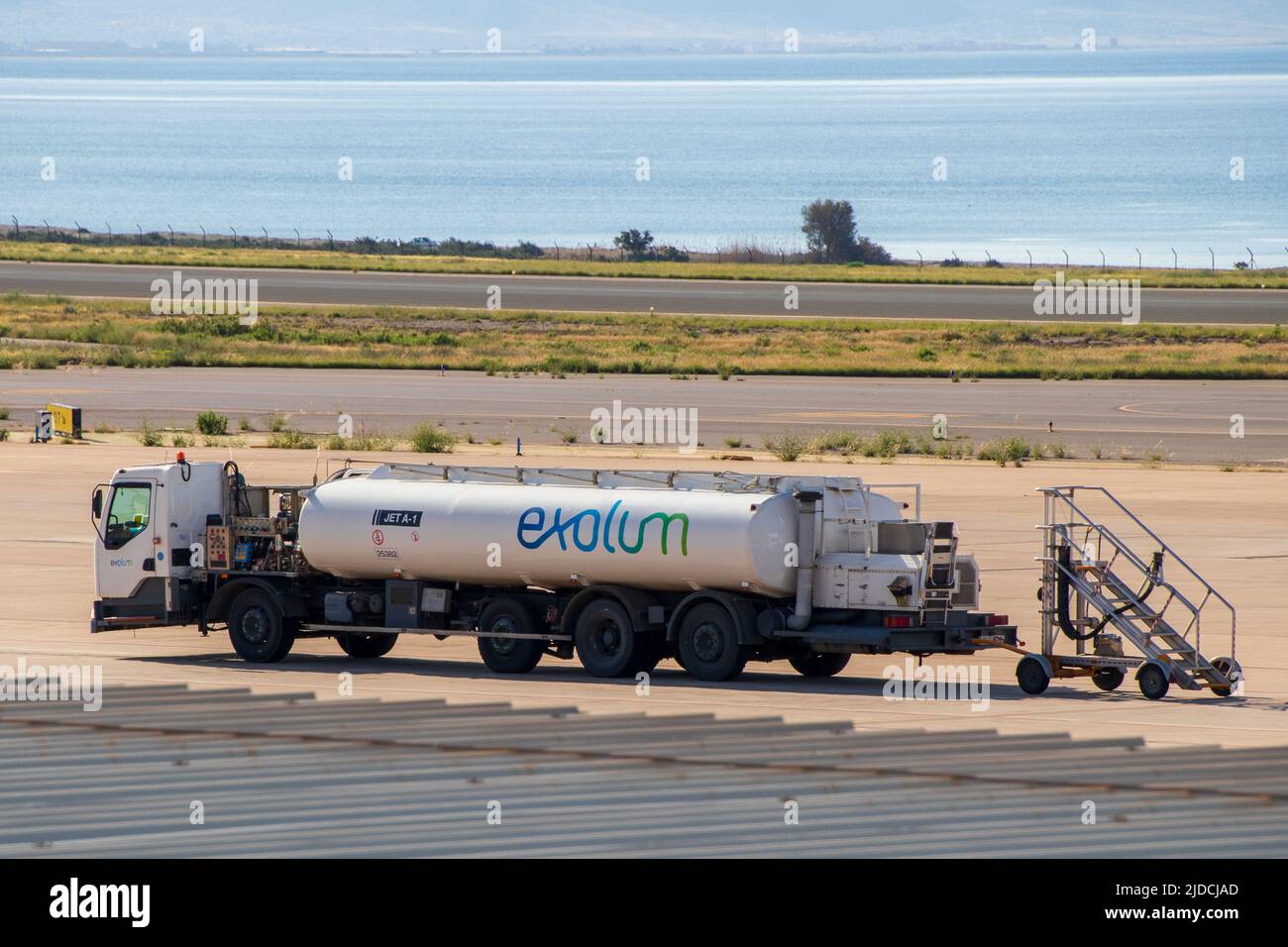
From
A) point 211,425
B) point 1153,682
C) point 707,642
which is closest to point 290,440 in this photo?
point 211,425

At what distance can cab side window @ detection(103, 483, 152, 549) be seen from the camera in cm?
3122

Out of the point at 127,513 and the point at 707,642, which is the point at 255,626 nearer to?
the point at 127,513

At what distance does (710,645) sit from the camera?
1110 inches

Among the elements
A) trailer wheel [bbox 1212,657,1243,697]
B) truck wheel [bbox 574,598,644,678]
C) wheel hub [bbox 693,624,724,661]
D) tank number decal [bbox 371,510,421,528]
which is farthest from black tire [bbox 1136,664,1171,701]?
tank number decal [bbox 371,510,421,528]

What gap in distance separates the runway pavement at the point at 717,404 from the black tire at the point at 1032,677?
33.2 metres

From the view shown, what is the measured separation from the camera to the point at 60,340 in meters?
98.9

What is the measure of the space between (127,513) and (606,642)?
8968 millimetres

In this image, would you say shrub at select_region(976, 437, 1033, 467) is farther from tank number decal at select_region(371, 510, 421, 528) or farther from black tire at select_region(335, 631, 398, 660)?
tank number decal at select_region(371, 510, 421, 528)

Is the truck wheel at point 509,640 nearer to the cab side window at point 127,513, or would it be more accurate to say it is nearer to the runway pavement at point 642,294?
the cab side window at point 127,513

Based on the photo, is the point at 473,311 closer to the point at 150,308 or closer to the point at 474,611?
the point at 150,308

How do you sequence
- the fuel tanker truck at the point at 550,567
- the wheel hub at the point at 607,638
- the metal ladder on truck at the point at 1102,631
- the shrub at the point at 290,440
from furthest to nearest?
the shrub at the point at 290,440 < the wheel hub at the point at 607,638 < the fuel tanker truck at the point at 550,567 < the metal ladder on truck at the point at 1102,631

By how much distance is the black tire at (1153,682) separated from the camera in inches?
1038

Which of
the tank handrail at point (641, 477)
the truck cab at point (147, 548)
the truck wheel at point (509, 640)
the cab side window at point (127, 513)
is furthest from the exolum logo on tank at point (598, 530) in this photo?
the cab side window at point (127, 513)

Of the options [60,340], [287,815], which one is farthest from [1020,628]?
[60,340]
